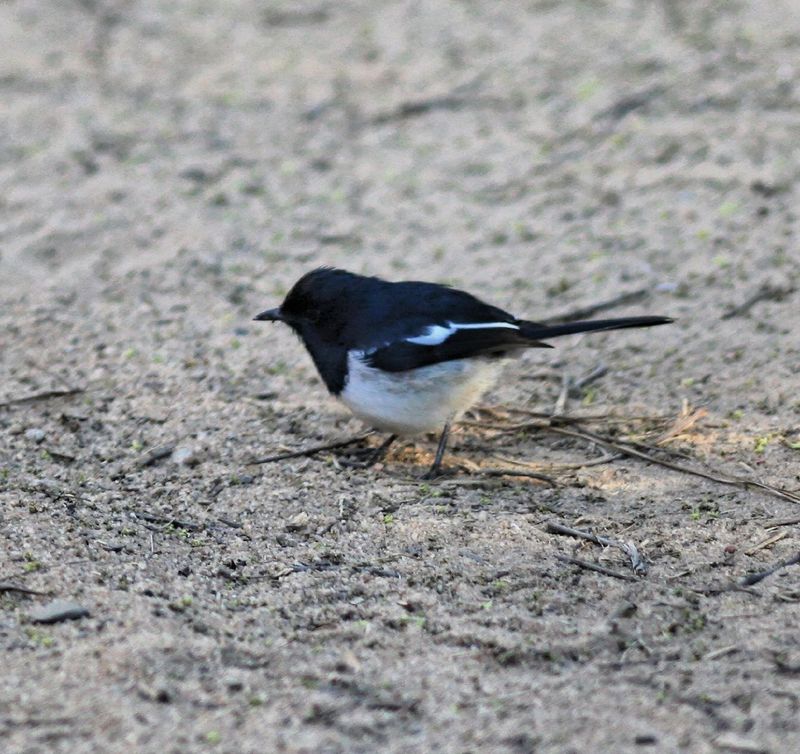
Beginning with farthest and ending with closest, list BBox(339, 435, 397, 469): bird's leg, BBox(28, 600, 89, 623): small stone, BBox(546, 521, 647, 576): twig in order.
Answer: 1. BBox(339, 435, 397, 469): bird's leg
2. BBox(546, 521, 647, 576): twig
3. BBox(28, 600, 89, 623): small stone

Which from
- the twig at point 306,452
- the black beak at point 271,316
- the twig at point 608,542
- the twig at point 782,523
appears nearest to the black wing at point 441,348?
the twig at point 306,452

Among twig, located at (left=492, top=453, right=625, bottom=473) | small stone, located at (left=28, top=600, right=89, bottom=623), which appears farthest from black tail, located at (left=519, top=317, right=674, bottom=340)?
small stone, located at (left=28, top=600, right=89, bottom=623)

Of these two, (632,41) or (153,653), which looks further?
(632,41)

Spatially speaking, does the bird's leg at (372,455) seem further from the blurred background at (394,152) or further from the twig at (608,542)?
the blurred background at (394,152)

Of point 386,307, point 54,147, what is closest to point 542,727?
point 386,307

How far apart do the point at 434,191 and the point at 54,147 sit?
2.71 meters

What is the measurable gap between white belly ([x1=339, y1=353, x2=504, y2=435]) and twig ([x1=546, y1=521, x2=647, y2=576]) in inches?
34.2

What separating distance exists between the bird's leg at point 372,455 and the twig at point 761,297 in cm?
197

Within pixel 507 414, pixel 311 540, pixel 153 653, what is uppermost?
pixel 153 653

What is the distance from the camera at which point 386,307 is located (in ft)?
17.6

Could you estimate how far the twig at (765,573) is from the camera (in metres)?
4.10

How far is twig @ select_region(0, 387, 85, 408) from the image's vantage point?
564cm

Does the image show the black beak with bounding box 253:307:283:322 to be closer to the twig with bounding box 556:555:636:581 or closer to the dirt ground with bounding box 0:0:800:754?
the dirt ground with bounding box 0:0:800:754

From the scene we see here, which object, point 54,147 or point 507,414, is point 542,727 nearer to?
point 507,414
